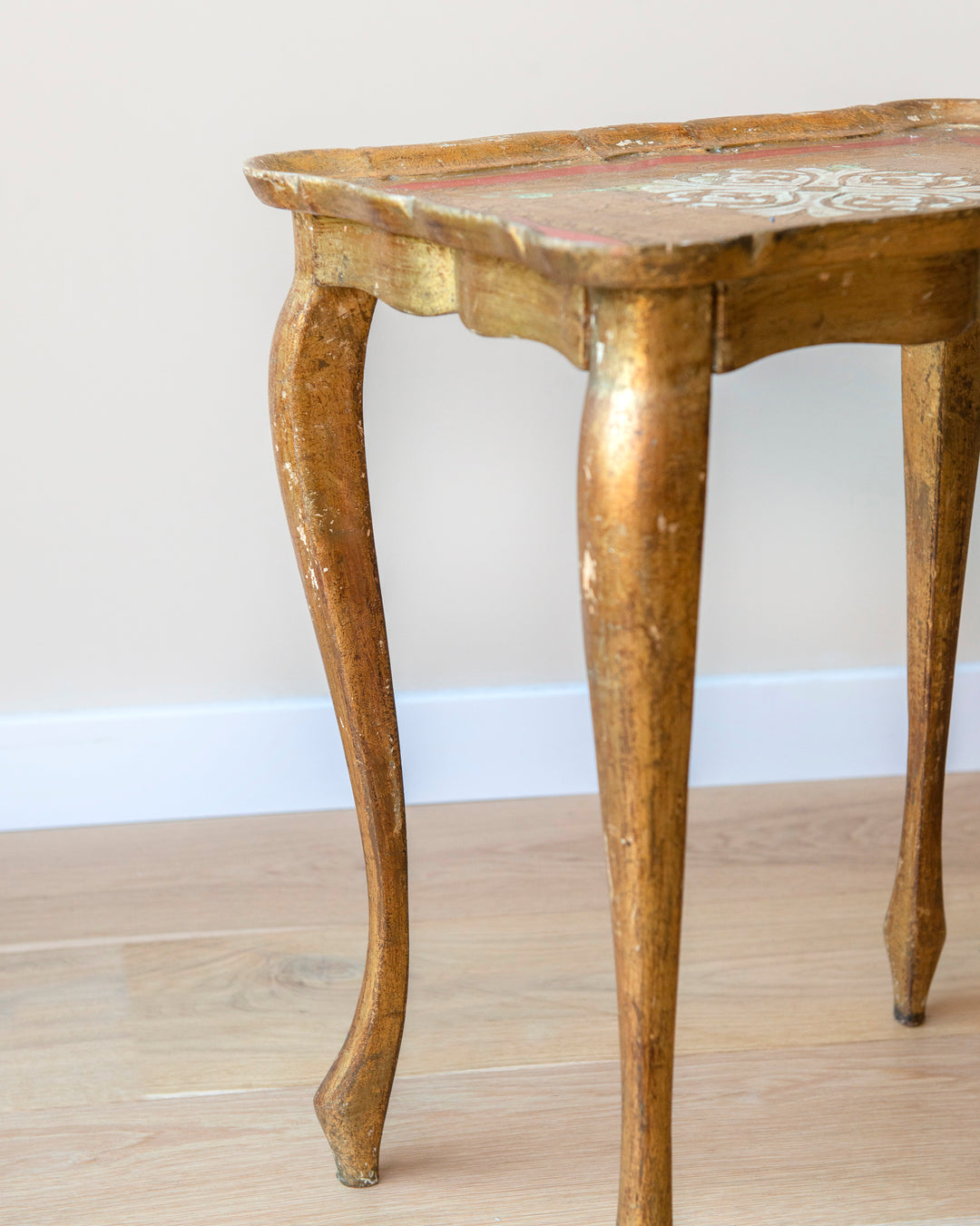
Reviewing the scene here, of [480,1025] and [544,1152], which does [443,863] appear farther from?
[544,1152]

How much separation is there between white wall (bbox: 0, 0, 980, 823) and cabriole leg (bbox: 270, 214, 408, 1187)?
0.51 metres

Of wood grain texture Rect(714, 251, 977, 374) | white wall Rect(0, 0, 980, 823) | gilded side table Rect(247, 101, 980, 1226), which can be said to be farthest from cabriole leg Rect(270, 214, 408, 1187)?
white wall Rect(0, 0, 980, 823)

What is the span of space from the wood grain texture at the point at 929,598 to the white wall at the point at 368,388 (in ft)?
1.34

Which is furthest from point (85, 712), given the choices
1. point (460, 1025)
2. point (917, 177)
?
point (917, 177)

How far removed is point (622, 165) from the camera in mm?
812

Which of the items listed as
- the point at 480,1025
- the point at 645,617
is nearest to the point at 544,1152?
the point at 480,1025

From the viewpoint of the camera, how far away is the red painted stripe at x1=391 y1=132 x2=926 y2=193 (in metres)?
0.75

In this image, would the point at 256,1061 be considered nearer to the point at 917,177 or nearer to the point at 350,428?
the point at 350,428

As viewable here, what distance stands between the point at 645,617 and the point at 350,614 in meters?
0.31

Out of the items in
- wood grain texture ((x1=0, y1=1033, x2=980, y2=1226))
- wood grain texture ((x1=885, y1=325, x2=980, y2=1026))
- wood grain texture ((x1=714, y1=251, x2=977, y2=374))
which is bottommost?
wood grain texture ((x1=0, y1=1033, x2=980, y2=1226))

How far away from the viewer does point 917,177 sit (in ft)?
2.20

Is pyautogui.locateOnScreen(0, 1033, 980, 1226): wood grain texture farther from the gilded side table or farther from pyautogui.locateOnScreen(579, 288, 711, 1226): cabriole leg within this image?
pyautogui.locateOnScreen(579, 288, 711, 1226): cabriole leg

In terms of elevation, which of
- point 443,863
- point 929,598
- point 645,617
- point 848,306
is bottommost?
point 443,863

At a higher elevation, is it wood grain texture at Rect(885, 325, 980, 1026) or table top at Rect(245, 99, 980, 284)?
table top at Rect(245, 99, 980, 284)
